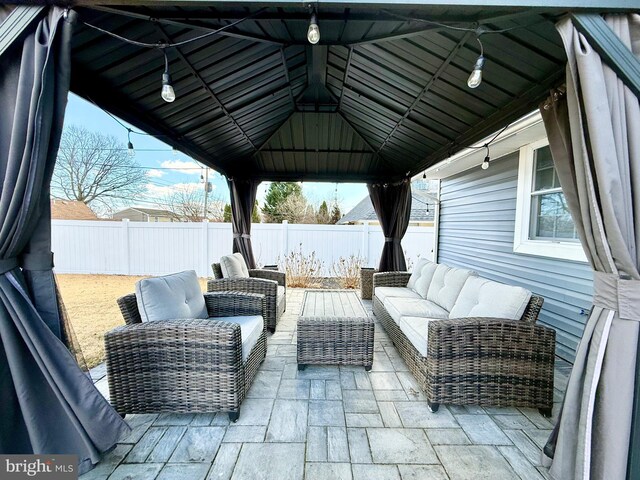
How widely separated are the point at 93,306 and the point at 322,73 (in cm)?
516

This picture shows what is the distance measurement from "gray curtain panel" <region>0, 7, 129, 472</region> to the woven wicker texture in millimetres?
2348

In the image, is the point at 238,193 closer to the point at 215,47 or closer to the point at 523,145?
the point at 215,47

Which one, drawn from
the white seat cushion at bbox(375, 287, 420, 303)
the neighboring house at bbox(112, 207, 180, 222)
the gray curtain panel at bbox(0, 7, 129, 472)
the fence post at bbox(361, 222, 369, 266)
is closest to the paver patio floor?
the gray curtain panel at bbox(0, 7, 129, 472)

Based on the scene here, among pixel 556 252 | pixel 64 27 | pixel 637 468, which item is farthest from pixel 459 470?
pixel 64 27

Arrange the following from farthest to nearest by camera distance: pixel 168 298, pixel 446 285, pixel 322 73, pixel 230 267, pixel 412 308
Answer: pixel 230 267 < pixel 322 73 < pixel 446 285 < pixel 412 308 < pixel 168 298

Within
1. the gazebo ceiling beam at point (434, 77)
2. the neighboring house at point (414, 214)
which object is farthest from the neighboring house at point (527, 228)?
the neighboring house at point (414, 214)

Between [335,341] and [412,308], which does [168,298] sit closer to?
[335,341]

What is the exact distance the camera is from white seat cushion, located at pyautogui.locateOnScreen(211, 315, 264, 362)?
2324 millimetres

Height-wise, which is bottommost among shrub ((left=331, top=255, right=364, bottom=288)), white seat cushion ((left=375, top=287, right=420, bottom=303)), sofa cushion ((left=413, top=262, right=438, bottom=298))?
shrub ((left=331, top=255, right=364, bottom=288))

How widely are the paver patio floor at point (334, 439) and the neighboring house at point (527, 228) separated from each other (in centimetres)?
113

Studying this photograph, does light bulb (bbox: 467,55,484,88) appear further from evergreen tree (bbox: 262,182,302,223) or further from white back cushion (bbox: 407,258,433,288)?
evergreen tree (bbox: 262,182,302,223)

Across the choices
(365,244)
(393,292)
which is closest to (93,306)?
(393,292)

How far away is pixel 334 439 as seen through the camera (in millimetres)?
1887

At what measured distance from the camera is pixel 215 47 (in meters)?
2.55
